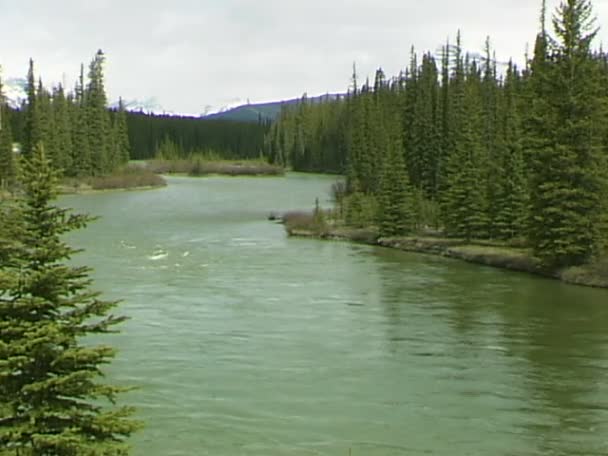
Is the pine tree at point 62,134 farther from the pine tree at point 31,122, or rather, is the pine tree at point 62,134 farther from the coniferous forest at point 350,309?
the coniferous forest at point 350,309

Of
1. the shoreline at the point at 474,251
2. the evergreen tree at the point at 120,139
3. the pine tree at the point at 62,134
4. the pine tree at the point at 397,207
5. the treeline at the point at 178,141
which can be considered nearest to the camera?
the shoreline at the point at 474,251

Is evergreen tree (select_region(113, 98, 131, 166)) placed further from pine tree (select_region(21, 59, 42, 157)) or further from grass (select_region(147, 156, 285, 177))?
pine tree (select_region(21, 59, 42, 157))

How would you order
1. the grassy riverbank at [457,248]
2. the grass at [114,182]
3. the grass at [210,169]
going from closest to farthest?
the grassy riverbank at [457,248] → the grass at [114,182] → the grass at [210,169]

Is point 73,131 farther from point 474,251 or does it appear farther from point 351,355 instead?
point 351,355

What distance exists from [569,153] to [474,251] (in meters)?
8.50

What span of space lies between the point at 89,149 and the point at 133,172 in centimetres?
643

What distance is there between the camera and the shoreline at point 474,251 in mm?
39406

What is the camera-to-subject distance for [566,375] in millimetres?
22578


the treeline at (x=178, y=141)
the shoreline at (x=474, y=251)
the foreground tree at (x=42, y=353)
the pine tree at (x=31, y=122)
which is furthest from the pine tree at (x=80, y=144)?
the foreground tree at (x=42, y=353)

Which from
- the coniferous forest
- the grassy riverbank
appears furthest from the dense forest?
the grassy riverbank

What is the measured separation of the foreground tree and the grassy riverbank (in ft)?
104

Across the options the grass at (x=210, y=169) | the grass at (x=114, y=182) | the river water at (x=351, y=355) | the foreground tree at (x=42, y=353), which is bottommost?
the river water at (x=351, y=355)

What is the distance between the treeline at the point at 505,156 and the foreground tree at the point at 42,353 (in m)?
33.1

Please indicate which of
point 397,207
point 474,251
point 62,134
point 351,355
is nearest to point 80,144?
point 62,134
